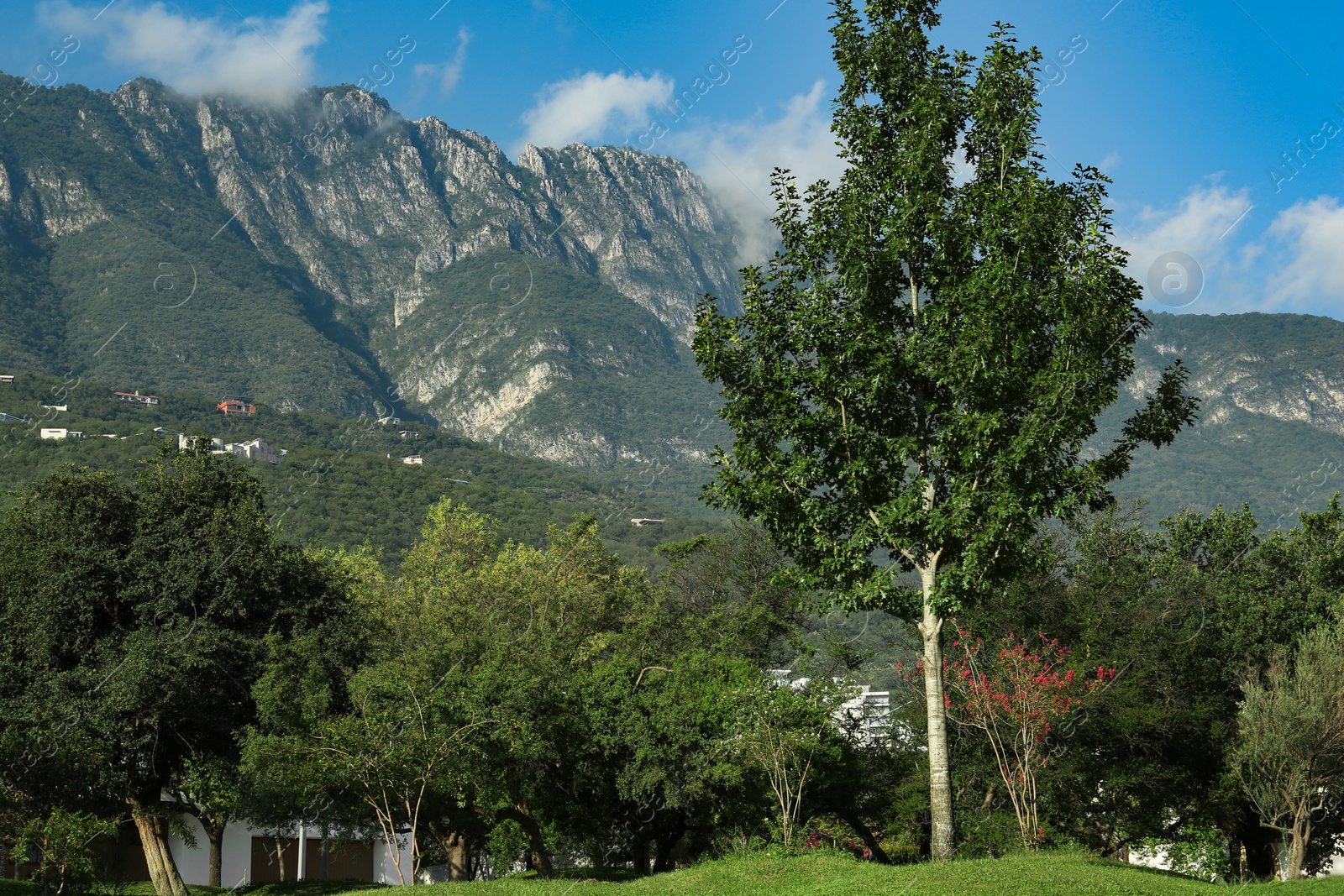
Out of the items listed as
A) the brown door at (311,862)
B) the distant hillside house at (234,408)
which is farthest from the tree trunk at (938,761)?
the distant hillside house at (234,408)

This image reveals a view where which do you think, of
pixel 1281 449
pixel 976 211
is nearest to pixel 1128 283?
pixel 976 211

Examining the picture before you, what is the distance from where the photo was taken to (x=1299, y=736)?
23.4 metres

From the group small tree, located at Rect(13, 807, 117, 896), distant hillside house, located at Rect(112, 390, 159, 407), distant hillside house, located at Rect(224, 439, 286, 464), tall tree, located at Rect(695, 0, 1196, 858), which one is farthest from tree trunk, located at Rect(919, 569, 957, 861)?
distant hillside house, located at Rect(112, 390, 159, 407)

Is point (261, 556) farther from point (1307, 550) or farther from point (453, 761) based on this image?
point (1307, 550)

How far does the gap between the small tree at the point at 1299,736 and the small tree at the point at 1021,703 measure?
10.9 feet

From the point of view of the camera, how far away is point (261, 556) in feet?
82.4

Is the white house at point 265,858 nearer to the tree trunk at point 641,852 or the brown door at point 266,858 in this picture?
the brown door at point 266,858

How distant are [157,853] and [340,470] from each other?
299 ft

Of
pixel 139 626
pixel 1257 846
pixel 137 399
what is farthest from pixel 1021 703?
pixel 137 399

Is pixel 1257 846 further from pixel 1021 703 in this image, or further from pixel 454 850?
pixel 454 850

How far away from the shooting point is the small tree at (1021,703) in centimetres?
2088

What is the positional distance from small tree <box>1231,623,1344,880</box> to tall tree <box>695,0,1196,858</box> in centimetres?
1113

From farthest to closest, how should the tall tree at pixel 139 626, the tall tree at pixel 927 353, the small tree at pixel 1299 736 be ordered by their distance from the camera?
the small tree at pixel 1299 736
the tall tree at pixel 139 626
the tall tree at pixel 927 353

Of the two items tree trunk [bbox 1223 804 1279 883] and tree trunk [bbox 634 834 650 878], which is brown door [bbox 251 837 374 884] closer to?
tree trunk [bbox 634 834 650 878]
